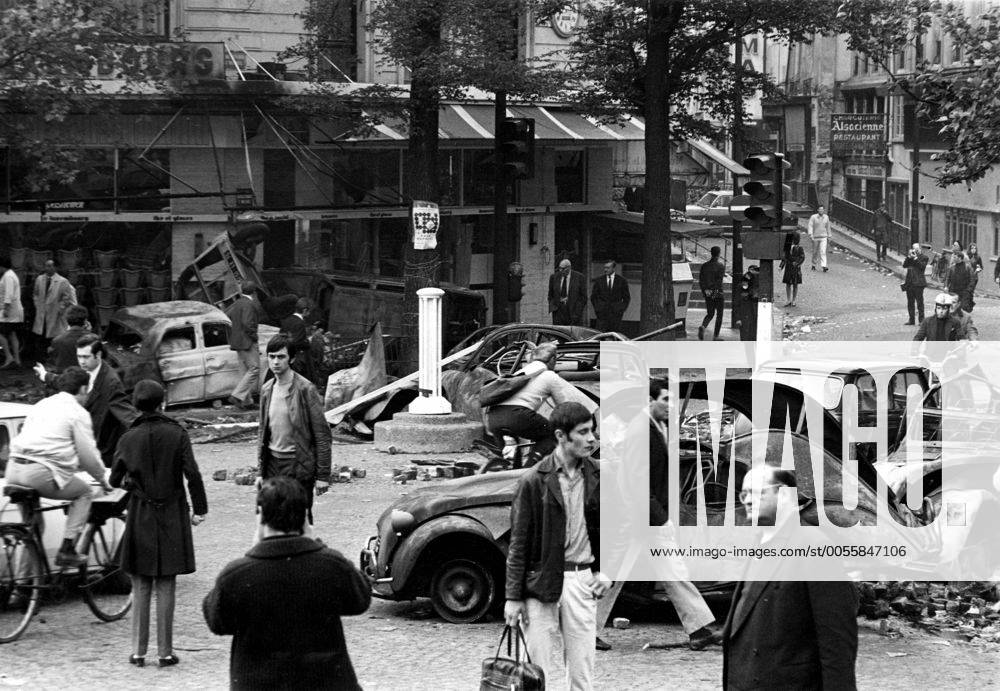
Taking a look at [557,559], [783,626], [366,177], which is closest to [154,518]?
[557,559]

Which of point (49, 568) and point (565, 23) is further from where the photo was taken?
point (565, 23)

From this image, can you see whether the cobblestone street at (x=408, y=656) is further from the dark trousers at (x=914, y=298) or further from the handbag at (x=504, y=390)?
the dark trousers at (x=914, y=298)

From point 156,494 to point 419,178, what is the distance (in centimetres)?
1515

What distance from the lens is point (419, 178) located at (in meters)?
23.3

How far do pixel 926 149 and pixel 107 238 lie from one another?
1316 inches

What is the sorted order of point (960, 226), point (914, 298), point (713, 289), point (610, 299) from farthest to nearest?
point (960, 226) < point (914, 298) < point (713, 289) < point (610, 299)

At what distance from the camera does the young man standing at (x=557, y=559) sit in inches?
271

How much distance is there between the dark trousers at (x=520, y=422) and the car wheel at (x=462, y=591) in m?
2.41

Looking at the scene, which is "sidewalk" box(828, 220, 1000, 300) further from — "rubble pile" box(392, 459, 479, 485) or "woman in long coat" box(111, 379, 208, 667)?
"woman in long coat" box(111, 379, 208, 667)

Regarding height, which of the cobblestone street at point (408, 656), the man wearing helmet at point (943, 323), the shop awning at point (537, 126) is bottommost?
the cobblestone street at point (408, 656)

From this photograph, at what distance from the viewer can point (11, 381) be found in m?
22.4

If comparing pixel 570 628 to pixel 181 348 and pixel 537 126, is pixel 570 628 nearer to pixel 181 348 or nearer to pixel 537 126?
pixel 181 348

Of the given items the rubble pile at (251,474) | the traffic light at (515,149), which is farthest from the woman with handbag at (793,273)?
the rubble pile at (251,474)

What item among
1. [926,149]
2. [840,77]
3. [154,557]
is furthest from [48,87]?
[840,77]
